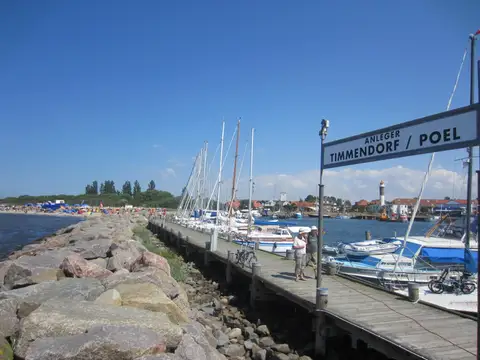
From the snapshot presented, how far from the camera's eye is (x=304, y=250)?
12484 mm

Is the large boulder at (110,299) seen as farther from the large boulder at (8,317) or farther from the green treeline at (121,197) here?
the green treeline at (121,197)

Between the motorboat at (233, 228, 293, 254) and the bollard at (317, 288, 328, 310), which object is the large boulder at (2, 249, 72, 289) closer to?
the bollard at (317, 288, 328, 310)

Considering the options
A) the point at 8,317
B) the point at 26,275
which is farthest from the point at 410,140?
the point at 26,275

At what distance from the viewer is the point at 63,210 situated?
13100 centimetres

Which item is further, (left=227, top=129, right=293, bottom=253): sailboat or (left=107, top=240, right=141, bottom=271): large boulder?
(left=227, top=129, right=293, bottom=253): sailboat

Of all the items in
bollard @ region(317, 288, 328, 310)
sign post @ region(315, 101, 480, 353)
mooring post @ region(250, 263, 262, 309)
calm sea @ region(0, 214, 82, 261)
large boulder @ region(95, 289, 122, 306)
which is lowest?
calm sea @ region(0, 214, 82, 261)

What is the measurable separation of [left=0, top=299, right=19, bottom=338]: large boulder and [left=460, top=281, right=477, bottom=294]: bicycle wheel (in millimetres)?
11954

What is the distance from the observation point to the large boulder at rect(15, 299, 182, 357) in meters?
5.83

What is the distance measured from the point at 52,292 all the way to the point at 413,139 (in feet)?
25.1

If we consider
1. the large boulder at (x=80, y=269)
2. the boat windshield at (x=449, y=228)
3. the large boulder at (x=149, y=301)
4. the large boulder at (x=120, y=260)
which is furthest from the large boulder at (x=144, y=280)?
the boat windshield at (x=449, y=228)

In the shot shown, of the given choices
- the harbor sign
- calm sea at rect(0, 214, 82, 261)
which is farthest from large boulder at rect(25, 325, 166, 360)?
calm sea at rect(0, 214, 82, 261)

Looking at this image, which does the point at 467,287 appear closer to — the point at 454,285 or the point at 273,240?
the point at 454,285

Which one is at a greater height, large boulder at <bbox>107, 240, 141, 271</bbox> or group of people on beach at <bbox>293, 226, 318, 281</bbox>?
group of people on beach at <bbox>293, 226, 318, 281</bbox>

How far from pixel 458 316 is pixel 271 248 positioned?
18823 mm
